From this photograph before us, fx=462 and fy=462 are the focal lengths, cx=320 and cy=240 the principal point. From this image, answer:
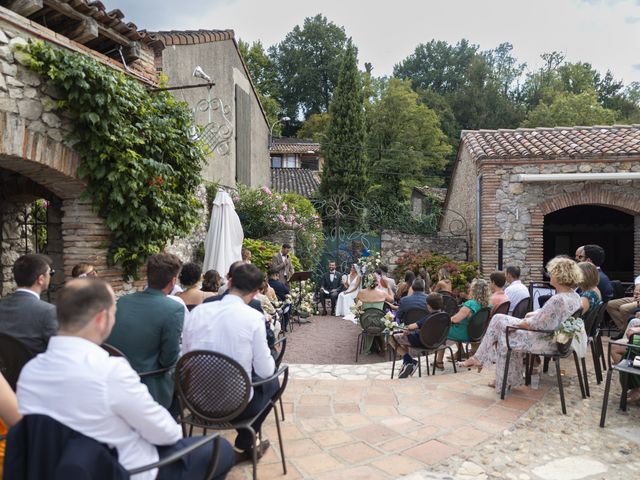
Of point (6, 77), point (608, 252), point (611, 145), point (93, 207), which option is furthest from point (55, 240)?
point (608, 252)

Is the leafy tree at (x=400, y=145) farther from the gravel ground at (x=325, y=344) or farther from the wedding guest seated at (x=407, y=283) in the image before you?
the wedding guest seated at (x=407, y=283)

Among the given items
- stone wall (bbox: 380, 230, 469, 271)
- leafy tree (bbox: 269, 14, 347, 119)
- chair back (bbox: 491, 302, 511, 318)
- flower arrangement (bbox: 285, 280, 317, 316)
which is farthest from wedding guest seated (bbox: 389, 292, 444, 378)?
leafy tree (bbox: 269, 14, 347, 119)

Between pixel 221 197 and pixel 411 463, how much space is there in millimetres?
6476

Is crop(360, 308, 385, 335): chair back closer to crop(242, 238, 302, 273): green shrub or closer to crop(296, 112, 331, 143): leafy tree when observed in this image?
crop(242, 238, 302, 273): green shrub

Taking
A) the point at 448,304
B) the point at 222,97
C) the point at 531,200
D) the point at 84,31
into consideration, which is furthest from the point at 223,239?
the point at 531,200

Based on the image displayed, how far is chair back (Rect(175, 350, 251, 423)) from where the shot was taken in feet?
8.62

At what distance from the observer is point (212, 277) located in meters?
5.38

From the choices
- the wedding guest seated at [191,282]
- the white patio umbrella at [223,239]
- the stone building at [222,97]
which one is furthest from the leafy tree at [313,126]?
the wedding guest seated at [191,282]

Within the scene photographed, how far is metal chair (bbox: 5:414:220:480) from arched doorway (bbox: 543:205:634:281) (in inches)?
610

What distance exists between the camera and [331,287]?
11641 millimetres

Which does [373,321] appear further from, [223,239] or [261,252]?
[261,252]

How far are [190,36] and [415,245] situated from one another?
297 inches

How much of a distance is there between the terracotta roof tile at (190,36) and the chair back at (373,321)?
6.36m

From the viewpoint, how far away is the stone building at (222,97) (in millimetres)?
9789
